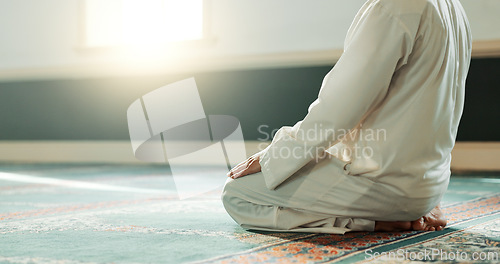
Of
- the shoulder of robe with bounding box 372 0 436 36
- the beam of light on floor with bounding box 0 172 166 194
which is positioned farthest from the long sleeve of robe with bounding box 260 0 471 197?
the beam of light on floor with bounding box 0 172 166 194

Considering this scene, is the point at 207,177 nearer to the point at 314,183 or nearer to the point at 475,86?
the point at 475,86

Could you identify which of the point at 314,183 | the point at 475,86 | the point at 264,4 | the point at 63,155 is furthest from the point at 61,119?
the point at 314,183

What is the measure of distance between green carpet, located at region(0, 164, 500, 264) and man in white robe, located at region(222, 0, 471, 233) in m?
0.10

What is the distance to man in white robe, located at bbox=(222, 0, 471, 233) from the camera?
5.83 feet

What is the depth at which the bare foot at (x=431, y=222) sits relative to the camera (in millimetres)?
2178

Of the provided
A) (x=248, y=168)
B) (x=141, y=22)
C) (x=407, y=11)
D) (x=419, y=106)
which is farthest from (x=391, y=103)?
(x=141, y=22)

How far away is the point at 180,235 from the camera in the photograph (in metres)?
2.15

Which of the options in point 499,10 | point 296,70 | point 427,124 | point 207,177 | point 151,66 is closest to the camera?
point 427,124

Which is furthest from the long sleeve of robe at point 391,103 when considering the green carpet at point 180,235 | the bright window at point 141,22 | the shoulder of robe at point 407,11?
the bright window at point 141,22

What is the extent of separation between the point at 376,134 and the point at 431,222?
534mm

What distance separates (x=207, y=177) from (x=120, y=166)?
5.37ft

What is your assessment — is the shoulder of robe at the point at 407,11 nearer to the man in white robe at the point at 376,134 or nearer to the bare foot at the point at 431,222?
the man in white robe at the point at 376,134

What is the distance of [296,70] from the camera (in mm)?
5863

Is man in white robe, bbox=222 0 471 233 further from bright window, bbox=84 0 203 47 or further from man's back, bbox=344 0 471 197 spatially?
bright window, bbox=84 0 203 47
